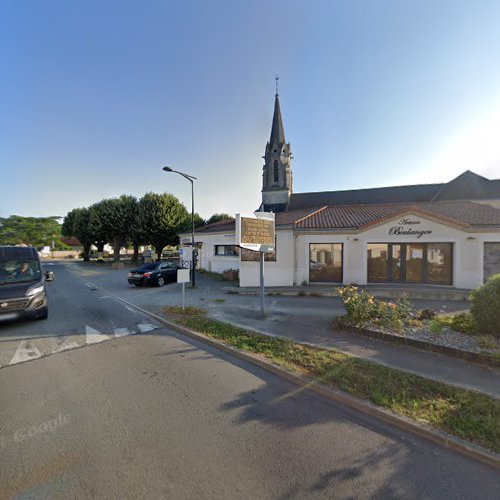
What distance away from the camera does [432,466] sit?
2.49 m

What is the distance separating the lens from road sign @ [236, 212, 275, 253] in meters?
7.45

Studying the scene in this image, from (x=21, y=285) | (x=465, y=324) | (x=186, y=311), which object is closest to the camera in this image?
(x=465, y=324)

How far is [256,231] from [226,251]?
11.4 metres

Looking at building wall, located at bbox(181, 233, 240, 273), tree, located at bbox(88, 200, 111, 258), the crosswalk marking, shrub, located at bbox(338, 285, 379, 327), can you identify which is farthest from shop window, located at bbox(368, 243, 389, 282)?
tree, located at bbox(88, 200, 111, 258)

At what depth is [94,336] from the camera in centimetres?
630

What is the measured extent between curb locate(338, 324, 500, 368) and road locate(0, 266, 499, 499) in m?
2.89

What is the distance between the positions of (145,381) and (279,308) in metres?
5.81

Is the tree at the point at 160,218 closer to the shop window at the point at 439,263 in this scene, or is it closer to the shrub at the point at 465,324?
the shop window at the point at 439,263

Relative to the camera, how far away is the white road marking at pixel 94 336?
19.7 feet

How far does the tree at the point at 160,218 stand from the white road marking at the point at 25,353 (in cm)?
2229

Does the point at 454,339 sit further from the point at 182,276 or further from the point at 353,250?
the point at 353,250

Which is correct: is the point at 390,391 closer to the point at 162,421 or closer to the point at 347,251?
the point at 162,421

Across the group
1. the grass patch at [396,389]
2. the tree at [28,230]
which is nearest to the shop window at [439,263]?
the grass patch at [396,389]

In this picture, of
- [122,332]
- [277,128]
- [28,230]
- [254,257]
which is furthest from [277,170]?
[122,332]
